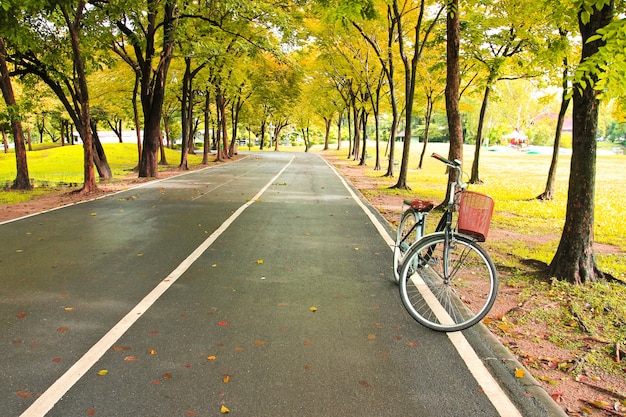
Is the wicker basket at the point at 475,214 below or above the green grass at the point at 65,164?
above

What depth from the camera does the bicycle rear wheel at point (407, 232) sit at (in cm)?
543

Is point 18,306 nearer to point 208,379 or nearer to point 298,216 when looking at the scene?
point 208,379

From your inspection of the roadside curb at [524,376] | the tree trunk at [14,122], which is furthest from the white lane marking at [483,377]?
the tree trunk at [14,122]

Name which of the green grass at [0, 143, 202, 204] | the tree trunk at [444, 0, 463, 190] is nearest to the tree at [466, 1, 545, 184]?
the tree trunk at [444, 0, 463, 190]

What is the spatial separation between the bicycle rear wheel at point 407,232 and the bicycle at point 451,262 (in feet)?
0.04

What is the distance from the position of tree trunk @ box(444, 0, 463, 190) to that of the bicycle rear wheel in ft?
17.2

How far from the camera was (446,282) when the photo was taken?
16.2 ft

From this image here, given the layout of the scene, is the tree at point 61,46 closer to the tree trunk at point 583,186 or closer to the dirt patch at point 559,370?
the tree trunk at point 583,186

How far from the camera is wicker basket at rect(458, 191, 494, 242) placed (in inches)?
170

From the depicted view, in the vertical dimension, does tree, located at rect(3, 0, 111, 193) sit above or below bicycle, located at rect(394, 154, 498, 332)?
above

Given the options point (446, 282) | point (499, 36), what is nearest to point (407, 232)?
point (446, 282)

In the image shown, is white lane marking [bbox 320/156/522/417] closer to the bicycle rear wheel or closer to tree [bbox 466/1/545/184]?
the bicycle rear wheel

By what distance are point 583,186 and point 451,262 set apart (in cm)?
250

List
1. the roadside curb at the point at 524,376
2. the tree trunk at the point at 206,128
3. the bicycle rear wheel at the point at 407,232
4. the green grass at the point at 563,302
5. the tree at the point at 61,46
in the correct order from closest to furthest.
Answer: the roadside curb at the point at 524,376 → the green grass at the point at 563,302 → the bicycle rear wheel at the point at 407,232 → the tree at the point at 61,46 → the tree trunk at the point at 206,128
